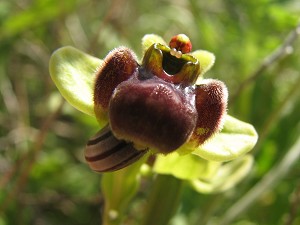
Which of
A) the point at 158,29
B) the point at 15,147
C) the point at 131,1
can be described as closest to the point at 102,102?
the point at 15,147

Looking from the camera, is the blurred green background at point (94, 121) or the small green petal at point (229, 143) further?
the blurred green background at point (94, 121)

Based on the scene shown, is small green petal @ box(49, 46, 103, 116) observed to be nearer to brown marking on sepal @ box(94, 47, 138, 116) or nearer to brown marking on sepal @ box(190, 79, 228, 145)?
brown marking on sepal @ box(94, 47, 138, 116)

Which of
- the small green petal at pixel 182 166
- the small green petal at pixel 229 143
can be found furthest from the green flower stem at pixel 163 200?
the small green petal at pixel 229 143

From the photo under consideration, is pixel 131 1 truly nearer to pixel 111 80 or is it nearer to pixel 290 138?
pixel 290 138

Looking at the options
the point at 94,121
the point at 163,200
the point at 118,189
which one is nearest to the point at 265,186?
the point at 163,200

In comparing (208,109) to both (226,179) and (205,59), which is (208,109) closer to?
(205,59)

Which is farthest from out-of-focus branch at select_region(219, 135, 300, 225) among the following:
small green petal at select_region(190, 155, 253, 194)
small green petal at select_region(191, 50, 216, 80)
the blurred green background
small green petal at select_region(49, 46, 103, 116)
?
small green petal at select_region(49, 46, 103, 116)

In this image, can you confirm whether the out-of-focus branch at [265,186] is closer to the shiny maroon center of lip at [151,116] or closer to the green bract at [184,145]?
the green bract at [184,145]
